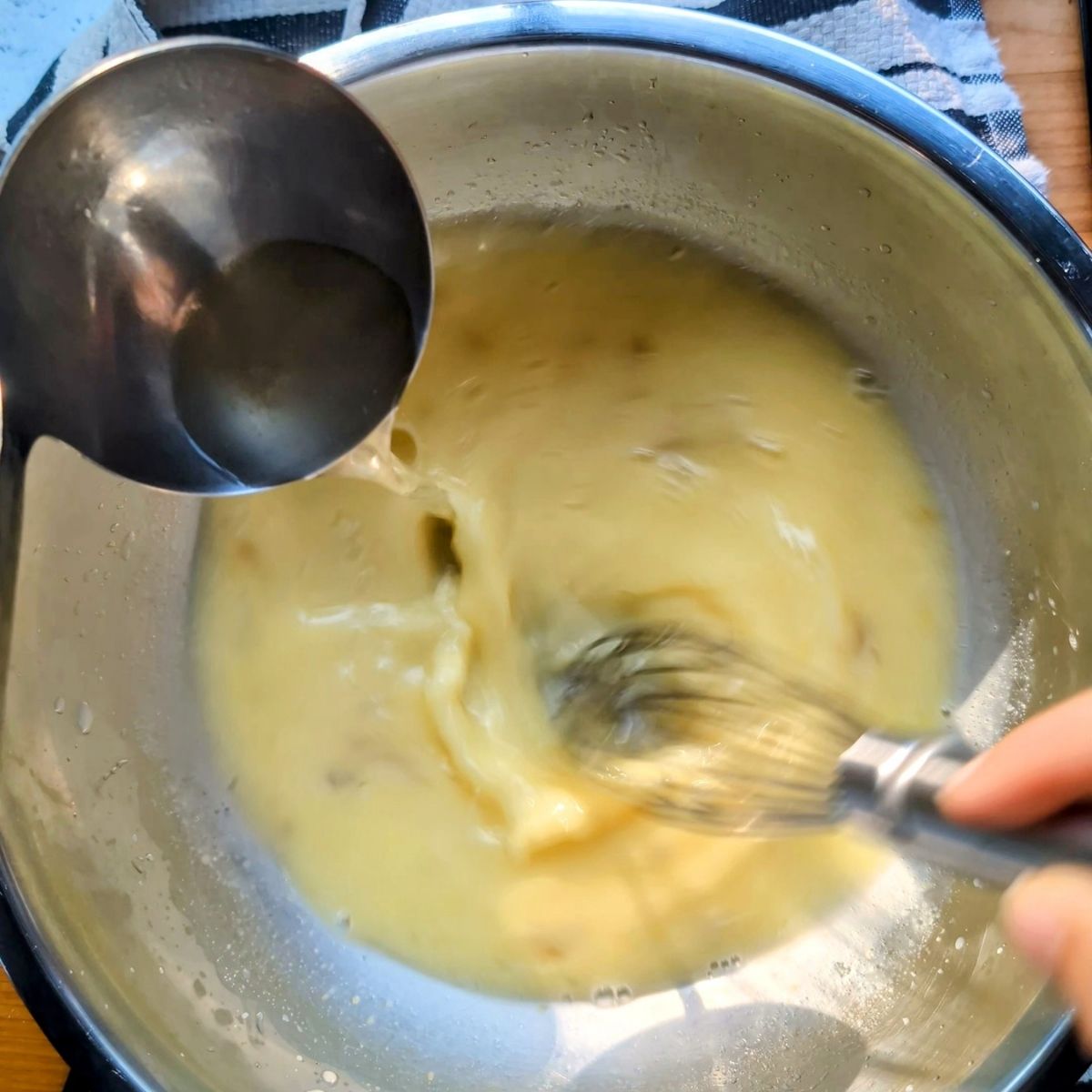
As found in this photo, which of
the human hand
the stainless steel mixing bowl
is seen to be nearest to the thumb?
the human hand

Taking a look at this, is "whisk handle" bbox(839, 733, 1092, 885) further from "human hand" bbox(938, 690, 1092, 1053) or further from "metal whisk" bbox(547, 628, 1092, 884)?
"metal whisk" bbox(547, 628, 1092, 884)

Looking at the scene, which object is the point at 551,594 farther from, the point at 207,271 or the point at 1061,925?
the point at 1061,925

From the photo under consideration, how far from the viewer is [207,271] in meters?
0.61

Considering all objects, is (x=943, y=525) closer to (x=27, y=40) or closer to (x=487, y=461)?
(x=487, y=461)

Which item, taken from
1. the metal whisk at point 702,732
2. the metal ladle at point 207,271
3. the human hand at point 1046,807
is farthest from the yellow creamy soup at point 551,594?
the human hand at point 1046,807

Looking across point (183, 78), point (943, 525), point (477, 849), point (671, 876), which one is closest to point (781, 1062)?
point (671, 876)

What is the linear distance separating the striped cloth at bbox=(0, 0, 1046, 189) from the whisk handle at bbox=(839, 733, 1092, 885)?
0.51 meters

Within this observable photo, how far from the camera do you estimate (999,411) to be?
0.73 meters

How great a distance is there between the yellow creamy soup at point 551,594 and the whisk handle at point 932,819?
27cm

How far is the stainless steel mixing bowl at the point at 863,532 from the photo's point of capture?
642 mm

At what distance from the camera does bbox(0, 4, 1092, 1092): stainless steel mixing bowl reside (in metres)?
0.64

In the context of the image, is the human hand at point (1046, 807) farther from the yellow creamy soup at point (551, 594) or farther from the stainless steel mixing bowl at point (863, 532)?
the yellow creamy soup at point (551, 594)

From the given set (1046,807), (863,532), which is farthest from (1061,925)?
(863,532)

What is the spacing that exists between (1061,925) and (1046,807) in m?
0.06
